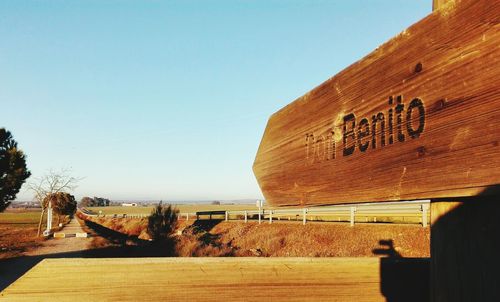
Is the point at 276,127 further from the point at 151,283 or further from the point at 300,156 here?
the point at 151,283

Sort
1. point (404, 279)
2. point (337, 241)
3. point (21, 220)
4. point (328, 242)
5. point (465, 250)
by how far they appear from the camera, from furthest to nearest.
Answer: point (21, 220) < point (328, 242) < point (337, 241) < point (404, 279) < point (465, 250)

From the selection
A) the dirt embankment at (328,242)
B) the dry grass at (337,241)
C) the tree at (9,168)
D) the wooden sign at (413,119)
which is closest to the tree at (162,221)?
the dirt embankment at (328,242)

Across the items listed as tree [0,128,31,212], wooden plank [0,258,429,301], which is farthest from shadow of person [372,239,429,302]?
tree [0,128,31,212]

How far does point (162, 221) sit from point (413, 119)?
22191mm

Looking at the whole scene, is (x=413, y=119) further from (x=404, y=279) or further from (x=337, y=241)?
A: (x=337, y=241)

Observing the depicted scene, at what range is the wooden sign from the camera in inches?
32.4

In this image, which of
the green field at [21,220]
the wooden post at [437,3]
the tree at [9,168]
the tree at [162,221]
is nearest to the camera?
the wooden post at [437,3]

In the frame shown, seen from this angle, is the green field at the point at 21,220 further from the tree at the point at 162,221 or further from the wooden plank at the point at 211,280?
the wooden plank at the point at 211,280

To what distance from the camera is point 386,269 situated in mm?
1198

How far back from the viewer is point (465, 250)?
92cm

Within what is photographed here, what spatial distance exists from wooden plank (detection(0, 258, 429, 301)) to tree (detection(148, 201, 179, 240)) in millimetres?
21556

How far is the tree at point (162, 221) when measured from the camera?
22.0m

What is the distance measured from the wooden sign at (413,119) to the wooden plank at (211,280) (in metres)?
0.25

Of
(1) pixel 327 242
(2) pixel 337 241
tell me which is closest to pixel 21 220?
(1) pixel 327 242
